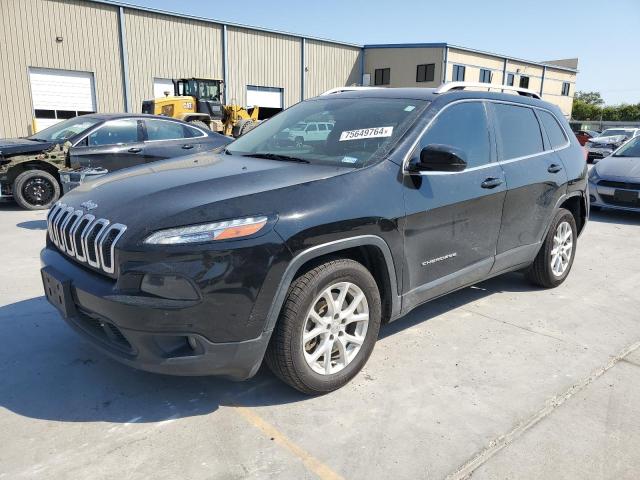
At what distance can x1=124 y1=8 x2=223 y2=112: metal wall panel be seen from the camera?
2447cm

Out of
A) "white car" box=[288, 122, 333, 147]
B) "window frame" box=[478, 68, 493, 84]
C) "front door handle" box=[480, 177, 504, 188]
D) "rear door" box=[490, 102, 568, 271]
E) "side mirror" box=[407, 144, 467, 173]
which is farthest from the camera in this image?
"window frame" box=[478, 68, 493, 84]

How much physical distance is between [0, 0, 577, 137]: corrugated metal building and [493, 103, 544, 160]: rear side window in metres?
23.0

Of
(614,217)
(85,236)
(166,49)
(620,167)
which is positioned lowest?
(614,217)

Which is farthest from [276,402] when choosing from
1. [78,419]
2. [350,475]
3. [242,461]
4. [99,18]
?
[99,18]

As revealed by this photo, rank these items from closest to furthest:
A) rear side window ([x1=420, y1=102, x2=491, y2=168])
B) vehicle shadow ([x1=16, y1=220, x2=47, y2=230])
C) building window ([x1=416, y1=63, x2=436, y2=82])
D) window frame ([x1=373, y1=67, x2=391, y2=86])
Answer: rear side window ([x1=420, y1=102, x2=491, y2=168]) → vehicle shadow ([x1=16, y1=220, x2=47, y2=230]) → window frame ([x1=373, y1=67, x2=391, y2=86]) → building window ([x1=416, y1=63, x2=436, y2=82])

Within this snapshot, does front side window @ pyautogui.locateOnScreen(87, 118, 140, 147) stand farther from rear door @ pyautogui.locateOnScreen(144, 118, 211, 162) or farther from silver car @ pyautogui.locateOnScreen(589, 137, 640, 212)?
silver car @ pyautogui.locateOnScreen(589, 137, 640, 212)

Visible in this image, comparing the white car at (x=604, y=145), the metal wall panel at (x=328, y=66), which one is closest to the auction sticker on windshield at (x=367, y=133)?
the white car at (x=604, y=145)

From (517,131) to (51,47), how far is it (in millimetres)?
23745

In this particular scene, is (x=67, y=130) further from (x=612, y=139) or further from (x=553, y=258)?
(x=612, y=139)

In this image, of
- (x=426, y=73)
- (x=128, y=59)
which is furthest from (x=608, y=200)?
(x=426, y=73)

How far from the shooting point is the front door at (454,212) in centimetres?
315

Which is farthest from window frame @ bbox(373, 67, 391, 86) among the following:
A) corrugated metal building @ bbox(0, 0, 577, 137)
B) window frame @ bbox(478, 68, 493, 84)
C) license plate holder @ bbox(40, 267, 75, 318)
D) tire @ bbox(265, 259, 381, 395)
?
license plate holder @ bbox(40, 267, 75, 318)

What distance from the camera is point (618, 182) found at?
835 cm

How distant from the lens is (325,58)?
33.0 metres
